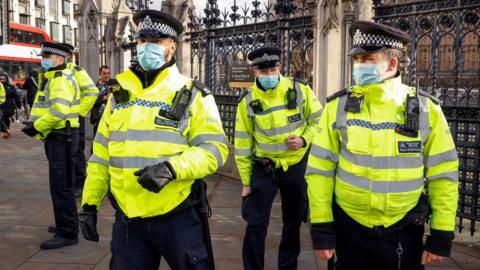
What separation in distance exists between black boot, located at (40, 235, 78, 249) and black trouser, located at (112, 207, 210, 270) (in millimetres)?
2488

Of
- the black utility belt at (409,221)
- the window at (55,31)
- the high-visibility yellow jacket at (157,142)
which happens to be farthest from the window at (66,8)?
the black utility belt at (409,221)

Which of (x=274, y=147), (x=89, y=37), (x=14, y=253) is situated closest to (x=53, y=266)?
(x=14, y=253)

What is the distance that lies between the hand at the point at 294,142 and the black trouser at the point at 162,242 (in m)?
1.52

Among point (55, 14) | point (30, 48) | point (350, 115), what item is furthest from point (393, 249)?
point (55, 14)

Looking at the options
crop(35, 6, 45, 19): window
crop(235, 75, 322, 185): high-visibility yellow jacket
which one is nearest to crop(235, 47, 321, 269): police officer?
crop(235, 75, 322, 185): high-visibility yellow jacket

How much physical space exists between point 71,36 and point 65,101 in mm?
61153

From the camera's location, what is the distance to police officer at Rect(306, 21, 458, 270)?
261cm

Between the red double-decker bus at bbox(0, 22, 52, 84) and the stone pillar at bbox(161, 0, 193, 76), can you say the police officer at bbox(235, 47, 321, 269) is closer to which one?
the stone pillar at bbox(161, 0, 193, 76)

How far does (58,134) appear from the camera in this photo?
16.8ft

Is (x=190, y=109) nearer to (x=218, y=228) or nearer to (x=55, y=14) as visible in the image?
(x=218, y=228)

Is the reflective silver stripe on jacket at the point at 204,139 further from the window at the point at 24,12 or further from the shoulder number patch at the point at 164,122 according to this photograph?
the window at the point at 24,12

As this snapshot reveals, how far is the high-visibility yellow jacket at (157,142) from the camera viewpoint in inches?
107

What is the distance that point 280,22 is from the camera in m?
7.74

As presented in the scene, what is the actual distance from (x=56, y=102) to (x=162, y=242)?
9.54 ft
